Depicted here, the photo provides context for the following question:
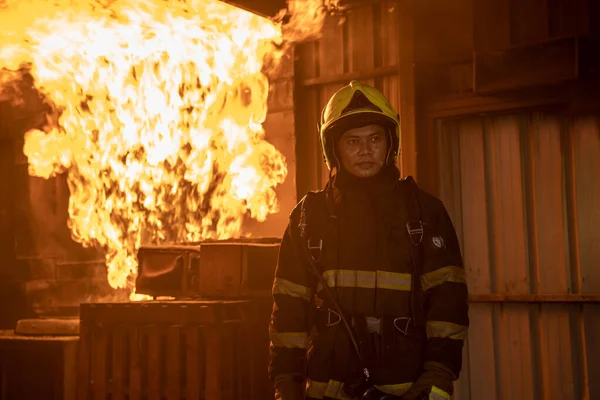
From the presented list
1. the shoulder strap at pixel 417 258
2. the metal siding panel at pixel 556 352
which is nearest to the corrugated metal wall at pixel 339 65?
the metal siding panel at pixel 556 352

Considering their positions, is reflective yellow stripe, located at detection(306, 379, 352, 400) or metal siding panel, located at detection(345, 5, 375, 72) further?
metal siding panel, located at detection(345, 5, 375, 72)

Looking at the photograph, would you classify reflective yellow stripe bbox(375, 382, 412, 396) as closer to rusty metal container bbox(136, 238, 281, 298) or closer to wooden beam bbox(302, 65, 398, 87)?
rusty metal container bbox(136, 238, 281, 298)

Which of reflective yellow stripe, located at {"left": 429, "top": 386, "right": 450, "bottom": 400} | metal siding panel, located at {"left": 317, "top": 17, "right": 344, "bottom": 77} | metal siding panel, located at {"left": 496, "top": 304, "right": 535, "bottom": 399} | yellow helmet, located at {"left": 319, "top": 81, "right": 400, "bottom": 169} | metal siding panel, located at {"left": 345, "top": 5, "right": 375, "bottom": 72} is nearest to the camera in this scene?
reflective yellow stripe, located at {"left": 429, "top": 386, "right": 450, "bottom": 400}

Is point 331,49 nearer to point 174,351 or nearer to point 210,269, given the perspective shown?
point 210,269

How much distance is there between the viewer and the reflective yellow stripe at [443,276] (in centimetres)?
332

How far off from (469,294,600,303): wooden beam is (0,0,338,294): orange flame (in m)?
2.79

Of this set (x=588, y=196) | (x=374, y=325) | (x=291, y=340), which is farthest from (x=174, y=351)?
(x=588, y=196)

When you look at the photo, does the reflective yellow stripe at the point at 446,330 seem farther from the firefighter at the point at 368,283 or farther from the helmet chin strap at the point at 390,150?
the helmet chin strap at the point at 390,150

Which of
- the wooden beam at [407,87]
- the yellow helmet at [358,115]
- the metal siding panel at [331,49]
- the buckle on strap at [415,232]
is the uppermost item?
the metal siding panel at [331,49]

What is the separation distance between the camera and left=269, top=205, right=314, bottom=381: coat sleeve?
3.52 metres

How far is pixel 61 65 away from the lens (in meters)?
8.44

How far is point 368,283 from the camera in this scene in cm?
343

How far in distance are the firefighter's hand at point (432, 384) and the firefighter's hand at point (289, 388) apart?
60 cm

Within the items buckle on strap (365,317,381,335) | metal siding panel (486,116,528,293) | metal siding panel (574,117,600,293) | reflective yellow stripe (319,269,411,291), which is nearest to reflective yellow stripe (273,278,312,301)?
reflective yellow stripe (319,269,411,291)
